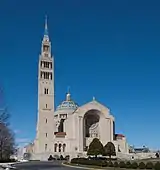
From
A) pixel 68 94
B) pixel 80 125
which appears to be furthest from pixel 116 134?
pixel 68 94

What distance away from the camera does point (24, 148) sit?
14338 centimetres

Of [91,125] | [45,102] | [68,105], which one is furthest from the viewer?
[68,105]

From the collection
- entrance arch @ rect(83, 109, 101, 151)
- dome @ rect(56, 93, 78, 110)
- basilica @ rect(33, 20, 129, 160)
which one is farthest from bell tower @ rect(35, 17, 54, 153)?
dome @ rect(56, 93, 78, 110)

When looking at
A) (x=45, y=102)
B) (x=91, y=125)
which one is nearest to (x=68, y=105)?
(x=91, y=125)

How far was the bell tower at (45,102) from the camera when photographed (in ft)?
384

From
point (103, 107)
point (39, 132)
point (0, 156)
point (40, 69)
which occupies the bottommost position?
point (0, 156)

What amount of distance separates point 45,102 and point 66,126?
1213 centimetres

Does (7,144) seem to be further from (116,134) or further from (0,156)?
(116,134)

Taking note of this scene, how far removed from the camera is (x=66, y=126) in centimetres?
12612

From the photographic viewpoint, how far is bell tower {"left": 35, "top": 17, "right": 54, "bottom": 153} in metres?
117

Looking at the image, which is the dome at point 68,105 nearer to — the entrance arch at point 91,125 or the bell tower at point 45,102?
the entrance arch at point 91,125

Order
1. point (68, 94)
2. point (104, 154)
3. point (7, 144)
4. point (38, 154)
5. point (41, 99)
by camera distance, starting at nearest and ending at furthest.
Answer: point (7, 144)
point (104, 154)
point (38, 154)
point (41, 99)
point (68, 94)

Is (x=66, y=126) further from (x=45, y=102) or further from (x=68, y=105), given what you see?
(x=68, y=105)

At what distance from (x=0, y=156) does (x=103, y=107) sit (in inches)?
2266
